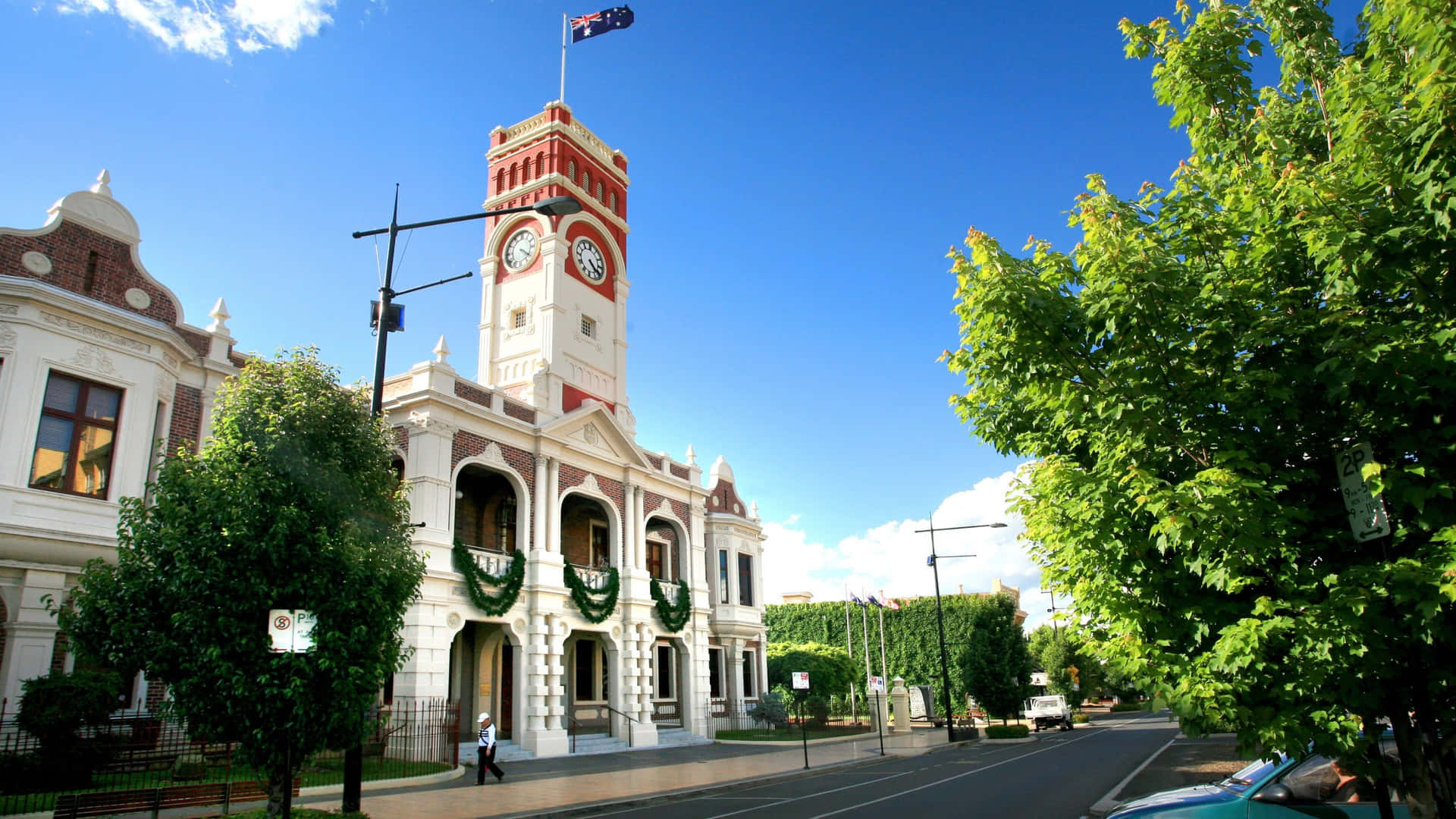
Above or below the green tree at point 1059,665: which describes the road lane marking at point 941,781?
below

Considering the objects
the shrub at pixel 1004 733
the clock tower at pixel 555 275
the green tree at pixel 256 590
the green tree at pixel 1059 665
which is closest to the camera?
the green tree at pixel 256 590

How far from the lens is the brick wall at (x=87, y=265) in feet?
53.7

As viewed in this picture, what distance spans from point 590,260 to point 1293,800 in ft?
103

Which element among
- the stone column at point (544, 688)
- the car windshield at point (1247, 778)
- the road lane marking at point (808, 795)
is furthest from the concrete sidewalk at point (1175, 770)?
the stone column at point (544, 688)

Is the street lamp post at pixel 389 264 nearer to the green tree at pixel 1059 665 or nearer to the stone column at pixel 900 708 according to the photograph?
the stone column at pixel 900 708

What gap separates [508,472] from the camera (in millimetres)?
26562

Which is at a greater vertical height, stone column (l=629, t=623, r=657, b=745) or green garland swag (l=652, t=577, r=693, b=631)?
green garland swag (l=652, t=577, r=693, b=631)

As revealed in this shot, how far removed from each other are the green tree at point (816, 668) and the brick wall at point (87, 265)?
3112cm

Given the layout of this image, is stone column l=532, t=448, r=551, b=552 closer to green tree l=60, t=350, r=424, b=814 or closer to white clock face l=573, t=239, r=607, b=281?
white clock face l=573, t=239, r=607, b=281

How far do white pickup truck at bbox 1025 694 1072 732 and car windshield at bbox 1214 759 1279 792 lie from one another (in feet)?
115

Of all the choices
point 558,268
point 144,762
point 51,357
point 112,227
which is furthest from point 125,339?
point 558,268

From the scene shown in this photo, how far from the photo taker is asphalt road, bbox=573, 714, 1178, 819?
13898 mm

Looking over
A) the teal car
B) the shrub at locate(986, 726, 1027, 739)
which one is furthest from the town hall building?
the teal car

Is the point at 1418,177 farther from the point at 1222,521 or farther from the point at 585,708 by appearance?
the point at 585,708
